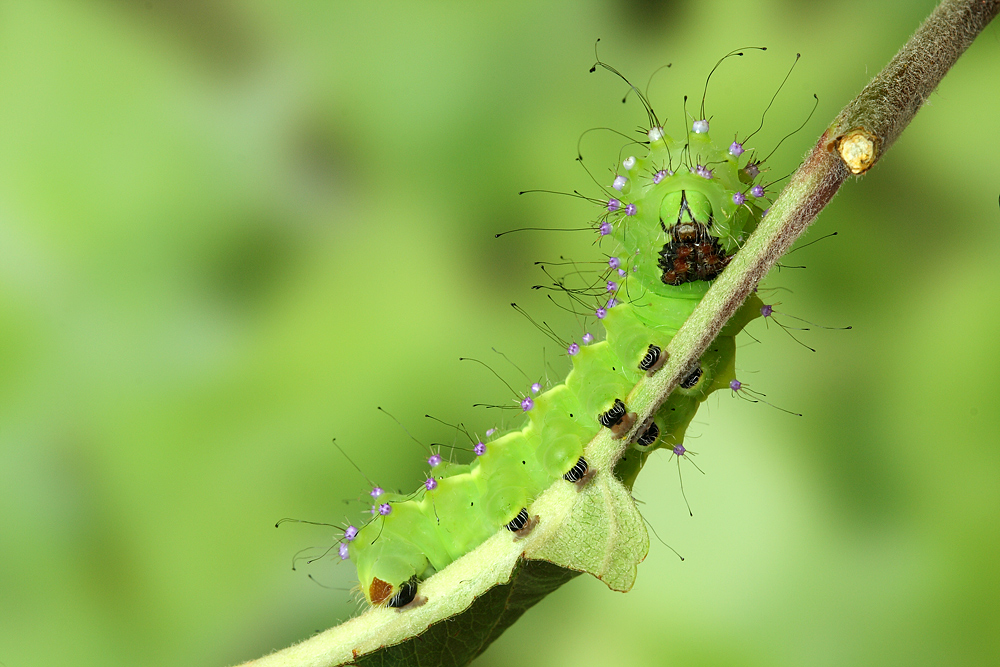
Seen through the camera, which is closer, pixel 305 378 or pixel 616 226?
pixel 616 226

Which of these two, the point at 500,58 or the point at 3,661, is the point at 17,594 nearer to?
the point at 3,661

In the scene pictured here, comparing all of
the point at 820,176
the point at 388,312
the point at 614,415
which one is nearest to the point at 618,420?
the point at 614,415

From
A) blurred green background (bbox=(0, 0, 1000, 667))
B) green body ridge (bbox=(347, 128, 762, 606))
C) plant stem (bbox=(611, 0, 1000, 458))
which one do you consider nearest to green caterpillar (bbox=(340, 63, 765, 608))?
green body ridge (bbox=(347, 128, 762, 606))

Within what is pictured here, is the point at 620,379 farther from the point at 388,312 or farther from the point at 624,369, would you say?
the point at 388,312

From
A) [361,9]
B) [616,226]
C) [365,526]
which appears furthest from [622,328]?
[361,9]

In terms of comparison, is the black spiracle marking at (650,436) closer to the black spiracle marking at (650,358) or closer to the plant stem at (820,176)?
the black spiracle marking at (650,358)

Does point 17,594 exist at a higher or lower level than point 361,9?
lower

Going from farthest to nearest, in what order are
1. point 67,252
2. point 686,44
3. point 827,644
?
point 67,252 < point 686,44 < point 827,644
